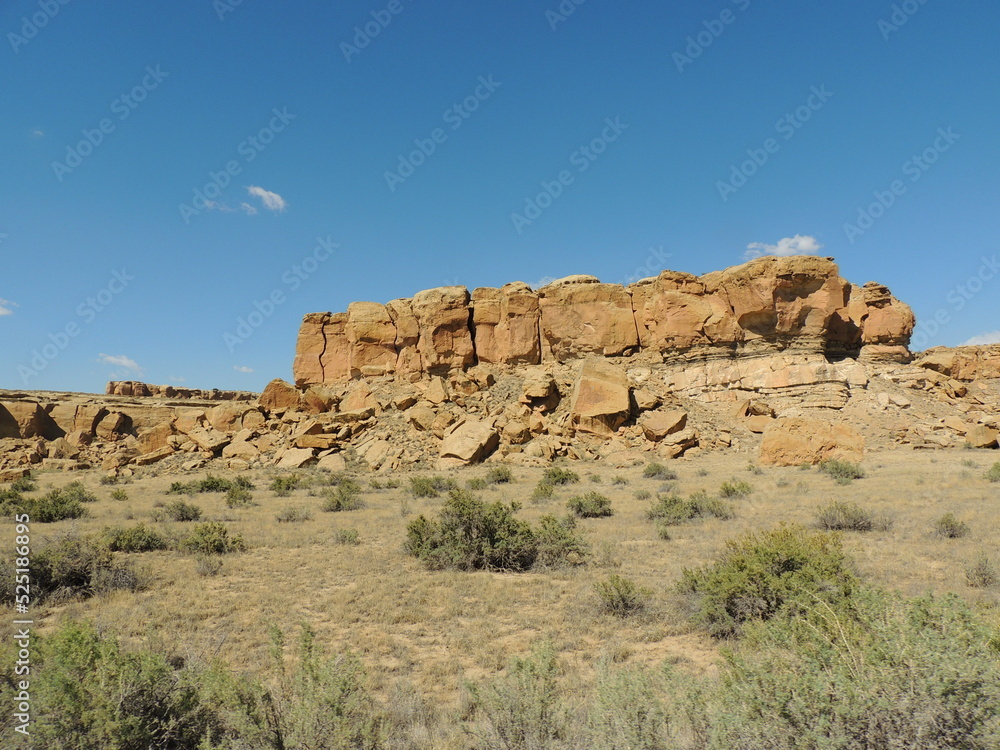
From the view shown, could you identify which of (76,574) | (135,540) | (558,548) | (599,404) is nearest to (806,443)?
(599,404)

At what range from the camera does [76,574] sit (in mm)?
7320

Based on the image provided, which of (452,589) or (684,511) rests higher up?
(684,511)

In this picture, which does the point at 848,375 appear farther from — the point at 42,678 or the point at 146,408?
the point at 146,408

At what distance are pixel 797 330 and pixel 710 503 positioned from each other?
2303 centimetres

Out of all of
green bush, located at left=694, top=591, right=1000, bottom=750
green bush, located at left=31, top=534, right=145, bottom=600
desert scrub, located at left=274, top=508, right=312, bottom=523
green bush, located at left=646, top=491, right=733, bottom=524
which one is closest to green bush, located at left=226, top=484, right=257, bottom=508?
desert scrub, located at left=274, top=508, right=312, bottom=523

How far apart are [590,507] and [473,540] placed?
4.83 meters

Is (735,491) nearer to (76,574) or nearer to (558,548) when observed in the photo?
(558,548)

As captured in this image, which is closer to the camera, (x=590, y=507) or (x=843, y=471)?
(x=590, y=507)

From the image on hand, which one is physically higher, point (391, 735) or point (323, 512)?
point (323, 512)

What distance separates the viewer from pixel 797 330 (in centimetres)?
3091

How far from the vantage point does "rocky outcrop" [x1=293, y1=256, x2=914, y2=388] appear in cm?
3078

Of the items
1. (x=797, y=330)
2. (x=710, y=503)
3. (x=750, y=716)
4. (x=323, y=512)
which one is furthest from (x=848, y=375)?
(x=750, y=716)

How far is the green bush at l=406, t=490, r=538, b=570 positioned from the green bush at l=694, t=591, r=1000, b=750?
5.78 meters

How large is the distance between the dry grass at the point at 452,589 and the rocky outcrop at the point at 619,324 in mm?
18620
